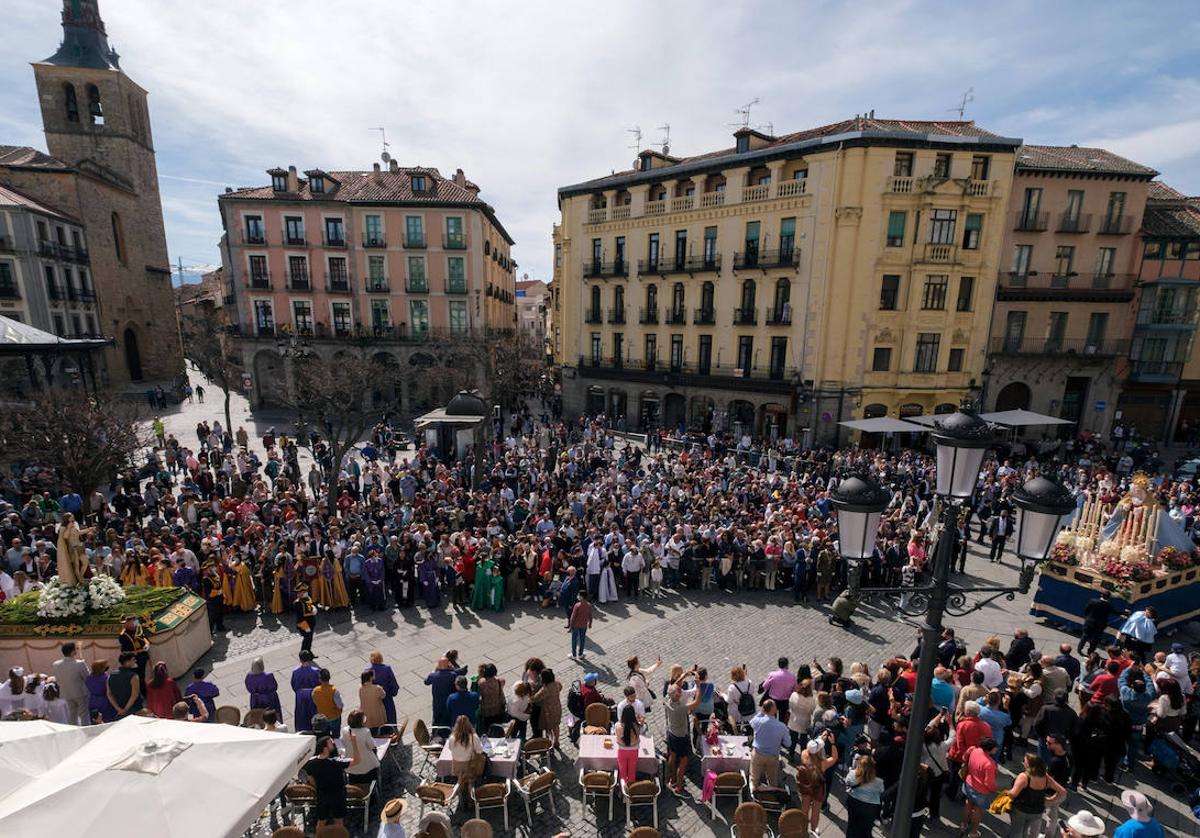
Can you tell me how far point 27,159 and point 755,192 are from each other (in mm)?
45489

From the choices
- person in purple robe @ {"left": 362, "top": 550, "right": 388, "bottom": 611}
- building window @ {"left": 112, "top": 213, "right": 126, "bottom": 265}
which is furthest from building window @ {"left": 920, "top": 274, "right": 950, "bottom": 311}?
building window @ {"left": 112, "top": 213, "right": 126, "bottom": 265}

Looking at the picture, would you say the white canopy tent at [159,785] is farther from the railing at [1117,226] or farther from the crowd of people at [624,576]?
the railing at [1117,226]

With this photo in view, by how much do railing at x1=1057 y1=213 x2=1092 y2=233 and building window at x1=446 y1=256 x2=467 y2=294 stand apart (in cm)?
3315

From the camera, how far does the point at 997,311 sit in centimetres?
2914

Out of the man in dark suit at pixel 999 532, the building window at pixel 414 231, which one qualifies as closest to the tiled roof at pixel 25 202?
the building window at pixel 414 231

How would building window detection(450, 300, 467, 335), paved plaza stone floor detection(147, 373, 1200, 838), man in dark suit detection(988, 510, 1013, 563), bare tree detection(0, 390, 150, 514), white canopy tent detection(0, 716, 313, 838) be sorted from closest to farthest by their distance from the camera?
white canopy tent detection(0, 716, 313, 838), paved plaza stone floor detection(147, 373, 1200, 838), bare tree detection(0, 390, 150, 514), man in dark suit detection(988, 510, 1013, 563), building window detection(450, 300, 467, 335)

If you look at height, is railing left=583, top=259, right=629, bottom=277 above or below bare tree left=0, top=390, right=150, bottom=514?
above

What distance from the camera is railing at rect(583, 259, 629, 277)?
34844 millimetres

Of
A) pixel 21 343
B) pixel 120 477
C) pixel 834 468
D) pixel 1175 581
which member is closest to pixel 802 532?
pixel 1175 581

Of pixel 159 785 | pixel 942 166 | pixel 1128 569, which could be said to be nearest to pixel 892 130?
pixel 942 166

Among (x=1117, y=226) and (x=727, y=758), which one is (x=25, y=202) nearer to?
(x=727, y=758)

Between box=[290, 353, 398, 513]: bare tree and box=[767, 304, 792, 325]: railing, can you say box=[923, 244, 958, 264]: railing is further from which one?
box=[290, 353, 398, 513]: bare tree

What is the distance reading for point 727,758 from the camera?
730 cm

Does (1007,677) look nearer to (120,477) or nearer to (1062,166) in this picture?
(120,477)
